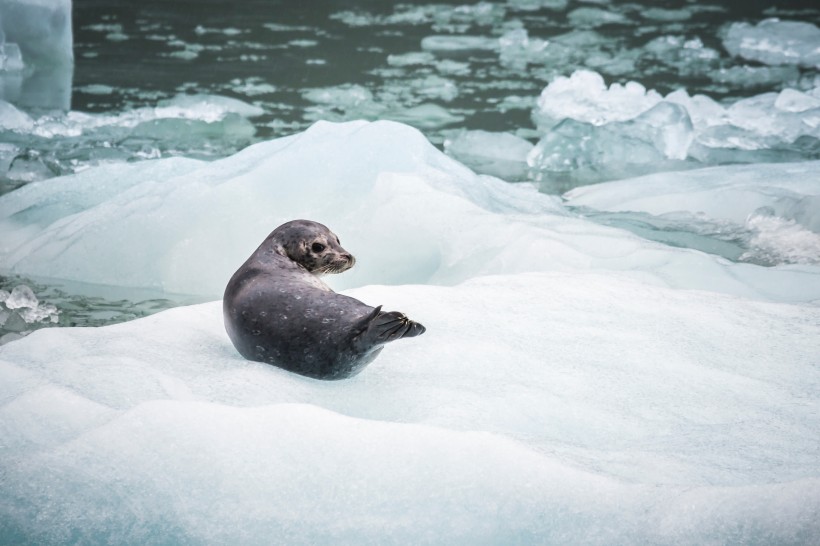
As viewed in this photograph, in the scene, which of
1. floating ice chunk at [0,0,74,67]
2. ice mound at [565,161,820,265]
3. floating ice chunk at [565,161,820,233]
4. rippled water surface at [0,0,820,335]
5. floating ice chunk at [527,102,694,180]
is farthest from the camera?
floating ice chunk at [0,0,74,67]

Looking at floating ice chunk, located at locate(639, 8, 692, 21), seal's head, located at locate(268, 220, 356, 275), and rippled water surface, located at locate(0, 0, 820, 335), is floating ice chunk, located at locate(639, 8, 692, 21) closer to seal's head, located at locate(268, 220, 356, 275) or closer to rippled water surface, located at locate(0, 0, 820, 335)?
rippled water surface, located at locate(0, 0, 820, 335)

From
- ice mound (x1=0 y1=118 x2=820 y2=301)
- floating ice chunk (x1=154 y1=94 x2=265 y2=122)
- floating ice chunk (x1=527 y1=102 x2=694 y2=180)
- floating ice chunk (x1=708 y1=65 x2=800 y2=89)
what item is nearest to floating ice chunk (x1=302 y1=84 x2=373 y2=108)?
floating ice chunk (x1=154 y1=94 x2=265 y2=122)

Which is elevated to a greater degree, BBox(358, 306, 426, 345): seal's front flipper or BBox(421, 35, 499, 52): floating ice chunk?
BBox(421, 35, 499, 52): floating ice chunk

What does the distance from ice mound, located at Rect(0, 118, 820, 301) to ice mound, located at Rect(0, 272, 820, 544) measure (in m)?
0.89

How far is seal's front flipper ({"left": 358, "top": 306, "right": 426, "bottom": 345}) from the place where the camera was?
2.01 meters

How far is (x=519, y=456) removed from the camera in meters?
1.75

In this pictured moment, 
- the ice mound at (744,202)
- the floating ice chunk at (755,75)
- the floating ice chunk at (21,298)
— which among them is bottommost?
the floating ice chunk at (21,298)

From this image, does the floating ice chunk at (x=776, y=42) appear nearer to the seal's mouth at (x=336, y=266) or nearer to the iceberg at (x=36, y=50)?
the iceberg at (x=36, y=50)

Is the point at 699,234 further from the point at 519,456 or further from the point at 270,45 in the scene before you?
the point at 270,45

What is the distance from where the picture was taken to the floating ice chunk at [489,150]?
226 inches

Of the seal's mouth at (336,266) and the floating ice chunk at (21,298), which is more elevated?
the seal's mouth at (336,266)

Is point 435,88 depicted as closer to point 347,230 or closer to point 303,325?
point 347,230

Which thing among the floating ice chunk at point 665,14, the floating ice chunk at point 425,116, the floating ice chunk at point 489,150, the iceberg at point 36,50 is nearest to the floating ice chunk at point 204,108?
the iceberg at point 36,50

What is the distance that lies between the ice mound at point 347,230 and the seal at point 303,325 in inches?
50.4
